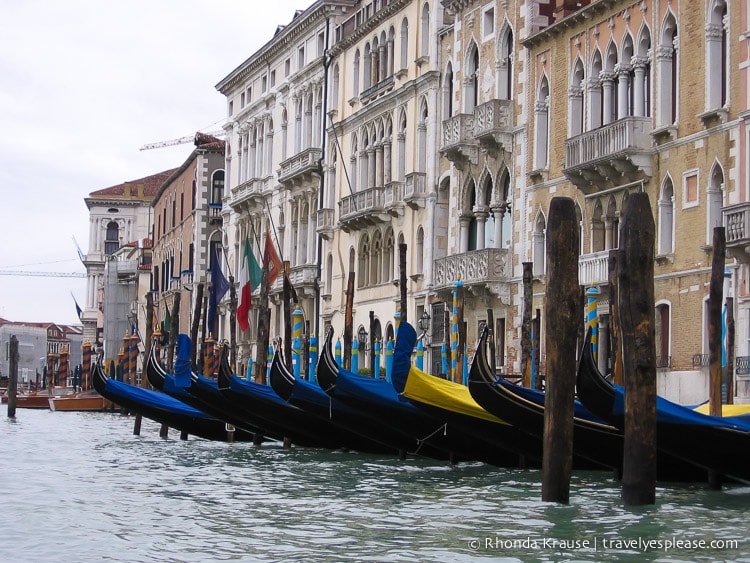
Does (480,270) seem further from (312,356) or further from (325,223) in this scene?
(325,223)

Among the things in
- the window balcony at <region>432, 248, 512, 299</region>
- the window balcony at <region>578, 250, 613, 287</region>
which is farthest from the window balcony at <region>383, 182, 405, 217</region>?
the window balcony at <region>578, 250, 613, 287</region>

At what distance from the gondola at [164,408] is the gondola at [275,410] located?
2637 millimetres

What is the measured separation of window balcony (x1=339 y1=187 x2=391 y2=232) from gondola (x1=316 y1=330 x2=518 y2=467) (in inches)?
538

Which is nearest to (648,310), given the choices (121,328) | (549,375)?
(549,375)

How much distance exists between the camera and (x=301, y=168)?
36.5 metres

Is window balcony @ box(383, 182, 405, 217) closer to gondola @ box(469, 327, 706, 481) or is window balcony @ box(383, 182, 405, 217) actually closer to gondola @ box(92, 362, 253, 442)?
gondola @ box(92, 362, 253, 442)

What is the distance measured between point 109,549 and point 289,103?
2911 cm

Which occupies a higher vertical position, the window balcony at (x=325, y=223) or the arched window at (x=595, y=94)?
the arched window at (x=595, y=94)

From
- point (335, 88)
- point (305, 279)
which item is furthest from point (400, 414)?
point (305, 279)

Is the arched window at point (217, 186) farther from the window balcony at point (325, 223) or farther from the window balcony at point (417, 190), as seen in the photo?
the window balcony at point (417, 190)

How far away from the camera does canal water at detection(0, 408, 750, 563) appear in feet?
34.3

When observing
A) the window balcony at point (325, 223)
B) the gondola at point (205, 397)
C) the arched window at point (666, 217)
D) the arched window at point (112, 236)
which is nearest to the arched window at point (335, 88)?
the window balcony at point (325, 223)

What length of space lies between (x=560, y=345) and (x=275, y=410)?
940 cm

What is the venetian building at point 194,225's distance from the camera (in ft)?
155
